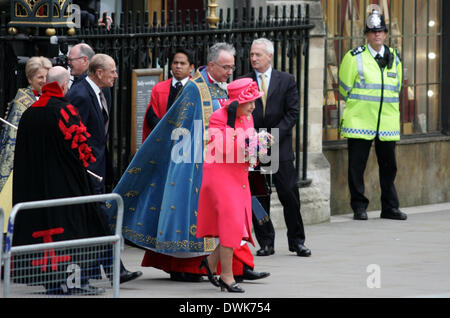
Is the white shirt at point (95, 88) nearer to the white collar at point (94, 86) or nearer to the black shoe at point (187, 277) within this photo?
the white collar at point (94, 86)

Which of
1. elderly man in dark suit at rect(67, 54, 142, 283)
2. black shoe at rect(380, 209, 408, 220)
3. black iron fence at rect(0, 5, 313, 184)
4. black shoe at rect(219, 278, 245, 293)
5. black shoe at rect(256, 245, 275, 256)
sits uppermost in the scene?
black iron fence at rect(0, 5, 313, 184)

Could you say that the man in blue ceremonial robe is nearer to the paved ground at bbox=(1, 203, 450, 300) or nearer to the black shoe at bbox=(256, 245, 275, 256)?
the paved ground at bbox=(1, 203, 450, 300)

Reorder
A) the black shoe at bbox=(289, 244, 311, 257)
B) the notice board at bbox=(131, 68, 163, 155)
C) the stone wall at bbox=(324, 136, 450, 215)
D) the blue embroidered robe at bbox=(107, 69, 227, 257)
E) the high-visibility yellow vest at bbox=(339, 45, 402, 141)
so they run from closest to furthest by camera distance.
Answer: the blue embroidered robe at bbox=(107, 69, 227, 257) < the black shoe at bbox=(289, 244, 311, 257) < the notice board at bbox=(131, 68, 163, 155) < the high-visibility yellow vest at bbox=(339, 45, 402, 141) < the stone wall at bbox=(324, 136, 450, 215)

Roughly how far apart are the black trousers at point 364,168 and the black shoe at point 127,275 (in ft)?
15.7

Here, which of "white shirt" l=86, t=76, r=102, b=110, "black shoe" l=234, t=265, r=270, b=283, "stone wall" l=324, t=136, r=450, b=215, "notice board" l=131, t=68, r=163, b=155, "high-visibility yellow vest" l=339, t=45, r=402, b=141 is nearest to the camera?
"black shoe" l=234, t=265, r=270, b=283

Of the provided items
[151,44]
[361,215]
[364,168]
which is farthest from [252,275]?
[364,168]

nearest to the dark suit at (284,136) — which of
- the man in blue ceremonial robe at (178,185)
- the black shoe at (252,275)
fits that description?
the man in blue ceremonial robe at (178,185)

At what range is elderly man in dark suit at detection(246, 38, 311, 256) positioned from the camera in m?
A: 11.9

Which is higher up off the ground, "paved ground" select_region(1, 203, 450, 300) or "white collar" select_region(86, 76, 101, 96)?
"white collar" select_region(86, 76, 101, 96)

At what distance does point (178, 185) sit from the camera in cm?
1035

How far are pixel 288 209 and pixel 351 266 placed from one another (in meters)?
0.94

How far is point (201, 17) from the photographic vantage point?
1538 cm

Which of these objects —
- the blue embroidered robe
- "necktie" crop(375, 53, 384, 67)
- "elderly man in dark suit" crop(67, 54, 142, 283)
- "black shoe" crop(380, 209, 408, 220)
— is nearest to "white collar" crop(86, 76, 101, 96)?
"elderly man in dark suit" crop(67, 54, 142, 283)

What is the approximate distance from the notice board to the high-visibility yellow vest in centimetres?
276
